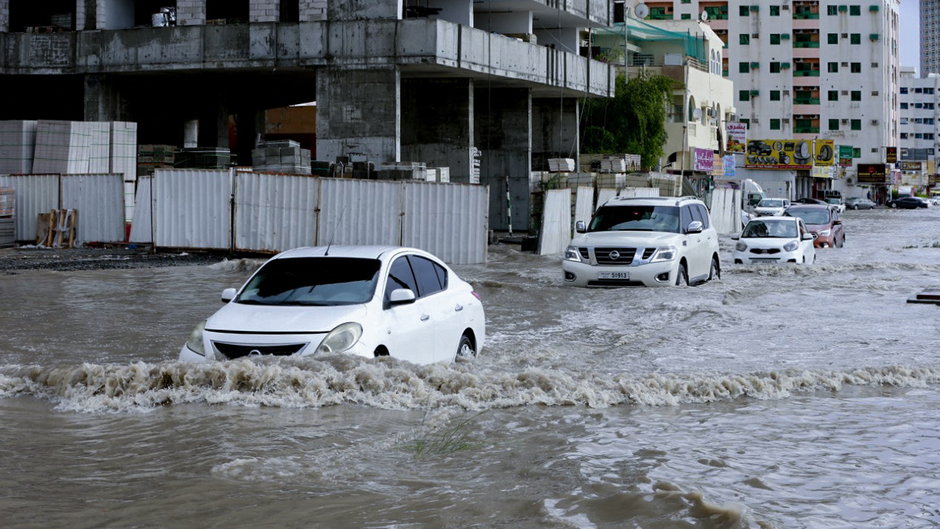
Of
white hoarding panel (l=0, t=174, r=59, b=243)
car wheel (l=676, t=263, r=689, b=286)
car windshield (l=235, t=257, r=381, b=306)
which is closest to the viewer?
car windshield (l=235, t=257, r=381, b=306)

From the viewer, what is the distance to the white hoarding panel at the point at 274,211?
87.6ft

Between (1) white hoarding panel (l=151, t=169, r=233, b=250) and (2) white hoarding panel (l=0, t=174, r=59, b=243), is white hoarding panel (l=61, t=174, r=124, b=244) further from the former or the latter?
(1) white hoarding panel (l=151, t=169, r=233, b=250)

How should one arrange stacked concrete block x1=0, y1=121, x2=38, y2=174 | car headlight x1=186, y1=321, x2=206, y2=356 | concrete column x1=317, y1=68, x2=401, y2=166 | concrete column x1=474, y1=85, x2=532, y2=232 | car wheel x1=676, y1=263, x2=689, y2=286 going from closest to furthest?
car headlight x1=186, y1=321, x2=206, y2=356, car wheel x1=676, y1=263, x2=689, y2=286, stacked concrete block x1=0, y1=121, x2=38, y2=174, concrete column x1=317, y1=68, x2=401, y2=166, concrete column x1=474, y1=85, x2=532, y2=232

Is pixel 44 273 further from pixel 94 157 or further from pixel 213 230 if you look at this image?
pixel 94 157

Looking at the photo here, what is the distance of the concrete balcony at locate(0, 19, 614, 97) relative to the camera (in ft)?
119

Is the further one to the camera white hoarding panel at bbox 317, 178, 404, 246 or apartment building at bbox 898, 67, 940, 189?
apartment building at bbox 898, 67, 940, 189

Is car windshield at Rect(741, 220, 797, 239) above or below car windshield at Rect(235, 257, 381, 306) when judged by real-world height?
above

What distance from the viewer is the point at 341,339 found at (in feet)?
32.9

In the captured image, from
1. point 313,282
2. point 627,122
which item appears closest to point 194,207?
point 313,282

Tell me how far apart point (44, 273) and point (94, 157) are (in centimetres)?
1361

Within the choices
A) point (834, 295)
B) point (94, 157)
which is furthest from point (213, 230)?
point (834, 295)

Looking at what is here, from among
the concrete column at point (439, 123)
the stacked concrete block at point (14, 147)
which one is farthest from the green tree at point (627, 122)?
the stacked concrete block at point (14, 147)

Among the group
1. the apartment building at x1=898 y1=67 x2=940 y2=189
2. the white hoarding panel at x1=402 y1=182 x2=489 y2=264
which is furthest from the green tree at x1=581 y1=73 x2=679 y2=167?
the apartment building at x1=898 y1=67 x2=940 y2=189

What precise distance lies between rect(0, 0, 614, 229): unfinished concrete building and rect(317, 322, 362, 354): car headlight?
88.3 ft
